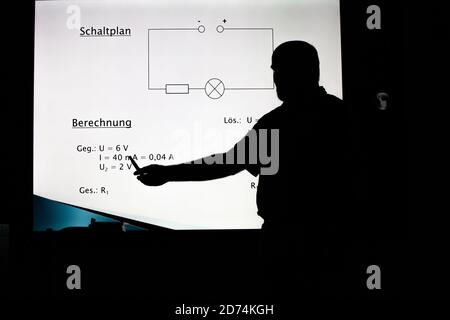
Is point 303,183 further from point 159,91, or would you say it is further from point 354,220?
point 159,91

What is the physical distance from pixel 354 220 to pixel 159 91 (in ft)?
2.23

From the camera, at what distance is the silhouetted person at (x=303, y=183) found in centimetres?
114

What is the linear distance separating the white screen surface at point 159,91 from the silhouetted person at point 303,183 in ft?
0.28

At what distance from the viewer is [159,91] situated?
1266mm

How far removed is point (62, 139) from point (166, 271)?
0.49 metres

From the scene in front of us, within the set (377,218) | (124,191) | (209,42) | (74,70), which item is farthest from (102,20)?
(377,218)

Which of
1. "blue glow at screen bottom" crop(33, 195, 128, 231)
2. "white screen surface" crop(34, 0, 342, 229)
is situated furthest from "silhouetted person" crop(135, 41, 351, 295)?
"blue glow at screen bottom" crop(33, 195, 128, 231)

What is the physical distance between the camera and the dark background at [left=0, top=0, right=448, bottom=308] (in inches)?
48.8

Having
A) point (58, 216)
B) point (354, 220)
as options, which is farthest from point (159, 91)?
point (354, 220)

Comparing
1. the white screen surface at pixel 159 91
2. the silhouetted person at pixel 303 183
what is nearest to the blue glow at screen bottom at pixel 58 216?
the white screen surface at pixel 159 91

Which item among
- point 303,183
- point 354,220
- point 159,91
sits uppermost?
point 159,91

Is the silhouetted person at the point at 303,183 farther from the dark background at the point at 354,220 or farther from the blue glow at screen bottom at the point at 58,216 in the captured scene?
the blue glow at screen bottom at the point at 58,216

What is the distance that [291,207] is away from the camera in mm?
1130

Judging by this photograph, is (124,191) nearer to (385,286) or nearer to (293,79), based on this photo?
(293,79)
